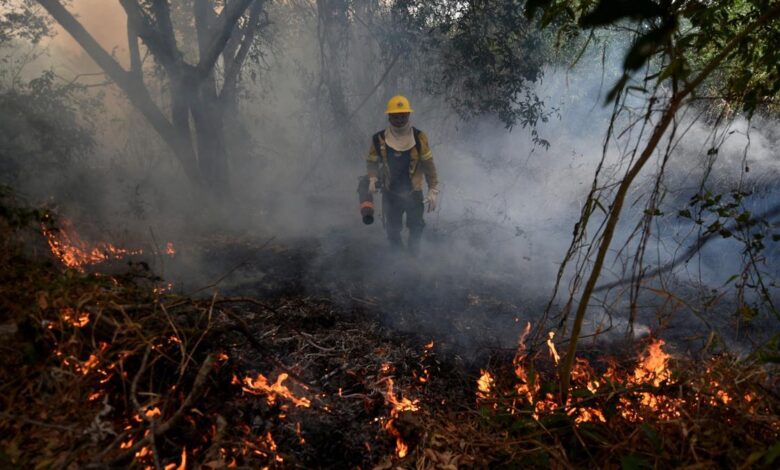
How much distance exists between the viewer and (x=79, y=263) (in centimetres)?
516

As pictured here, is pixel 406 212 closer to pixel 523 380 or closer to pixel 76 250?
pixel 523 380

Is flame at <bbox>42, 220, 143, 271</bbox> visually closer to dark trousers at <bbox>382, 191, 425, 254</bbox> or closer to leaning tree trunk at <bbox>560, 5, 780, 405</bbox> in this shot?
dark trousers at <bbox>382, 191, 425, 254</bbox>

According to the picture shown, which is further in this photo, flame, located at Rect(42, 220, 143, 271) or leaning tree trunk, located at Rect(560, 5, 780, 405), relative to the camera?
flame, located at Rect(42, 220, 143, 271)

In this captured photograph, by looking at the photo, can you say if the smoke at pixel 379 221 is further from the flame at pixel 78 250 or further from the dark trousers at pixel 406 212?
the flame at pixel 78 250

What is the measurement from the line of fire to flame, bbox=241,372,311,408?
0.9 inches

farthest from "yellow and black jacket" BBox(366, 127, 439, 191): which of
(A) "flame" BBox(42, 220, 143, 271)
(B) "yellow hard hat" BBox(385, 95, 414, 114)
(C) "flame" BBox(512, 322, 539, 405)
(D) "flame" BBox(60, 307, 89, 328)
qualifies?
(D) "flame" BBox(60, 307, 89, 328)

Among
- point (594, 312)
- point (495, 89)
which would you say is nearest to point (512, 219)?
point (495, 89)

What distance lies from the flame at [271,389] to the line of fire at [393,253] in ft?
0.07

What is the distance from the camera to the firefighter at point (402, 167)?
18.3ft

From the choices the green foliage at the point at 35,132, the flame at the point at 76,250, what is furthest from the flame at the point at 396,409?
the green foliage at the point at 35,132

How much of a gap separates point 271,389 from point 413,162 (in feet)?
12.8

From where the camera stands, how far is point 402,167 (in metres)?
5.76

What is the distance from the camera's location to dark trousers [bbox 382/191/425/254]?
231 inches

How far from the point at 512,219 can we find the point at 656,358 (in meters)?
5.67
